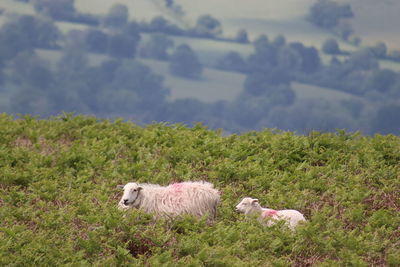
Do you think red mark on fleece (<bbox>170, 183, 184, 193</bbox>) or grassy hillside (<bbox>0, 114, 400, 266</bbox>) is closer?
grassy hillside (<bbox>0, 114, 400, 266</bbox>)

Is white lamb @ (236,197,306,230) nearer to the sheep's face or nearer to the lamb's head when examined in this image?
the lamb's head

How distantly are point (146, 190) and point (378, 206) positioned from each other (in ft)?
15.4

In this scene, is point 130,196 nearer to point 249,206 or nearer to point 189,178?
point 249,206

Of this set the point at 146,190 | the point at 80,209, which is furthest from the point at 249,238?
the point at 80,209

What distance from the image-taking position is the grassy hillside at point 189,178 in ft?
34.0

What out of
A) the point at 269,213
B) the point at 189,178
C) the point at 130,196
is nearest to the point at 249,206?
the point at 269,213

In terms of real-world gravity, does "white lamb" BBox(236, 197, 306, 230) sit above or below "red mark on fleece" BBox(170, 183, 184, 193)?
below

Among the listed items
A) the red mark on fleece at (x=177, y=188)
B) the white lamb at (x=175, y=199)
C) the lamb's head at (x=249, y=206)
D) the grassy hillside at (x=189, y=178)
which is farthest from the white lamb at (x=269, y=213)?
the red mark on fleece at (x=177, y=188)

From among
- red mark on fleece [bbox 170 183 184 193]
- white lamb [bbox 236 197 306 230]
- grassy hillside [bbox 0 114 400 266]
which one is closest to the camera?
grassy hillside [bbox 0 114 400 266]

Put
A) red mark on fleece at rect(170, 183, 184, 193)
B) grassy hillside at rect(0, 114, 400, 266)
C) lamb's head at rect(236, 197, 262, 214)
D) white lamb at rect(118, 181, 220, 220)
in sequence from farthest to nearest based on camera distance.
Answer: red mark on fleece at rect(170, 183, 184, 193)
lamb's head at rect(236, 197, 262, 214)
white lamb at rect(118, 181, 220, 220)
grassy hillside at rect(0, 114, 400, 266)

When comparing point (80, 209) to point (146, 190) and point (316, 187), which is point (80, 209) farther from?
point (316, 187)

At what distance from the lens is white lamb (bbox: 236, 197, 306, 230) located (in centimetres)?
1130

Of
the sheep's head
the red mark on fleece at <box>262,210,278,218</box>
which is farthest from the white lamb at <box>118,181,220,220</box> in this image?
the red mark on fleece at <box>262,210,278,218</box>

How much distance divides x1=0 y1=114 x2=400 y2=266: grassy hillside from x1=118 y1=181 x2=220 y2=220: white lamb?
0.30m
